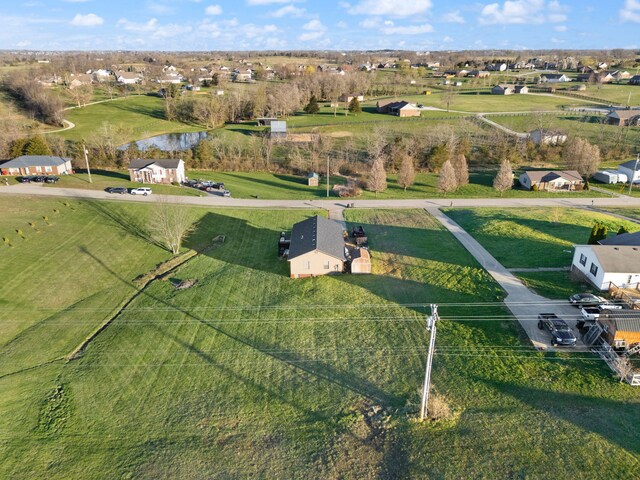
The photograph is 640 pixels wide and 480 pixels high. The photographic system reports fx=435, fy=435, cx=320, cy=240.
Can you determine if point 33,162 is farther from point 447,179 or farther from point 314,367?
point 447,179

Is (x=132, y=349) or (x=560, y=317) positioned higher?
(x=560, y=317)

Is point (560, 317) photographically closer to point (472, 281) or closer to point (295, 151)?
point (472, 281)

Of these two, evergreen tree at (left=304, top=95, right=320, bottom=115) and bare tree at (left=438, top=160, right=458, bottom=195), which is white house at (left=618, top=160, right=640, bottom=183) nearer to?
bare tree at (left=438, top=160, right=458, bottom=195)

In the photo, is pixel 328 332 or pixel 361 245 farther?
pixel 361 245

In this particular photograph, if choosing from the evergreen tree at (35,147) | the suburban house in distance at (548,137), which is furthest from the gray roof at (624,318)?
the evergreen tree at (35,147)

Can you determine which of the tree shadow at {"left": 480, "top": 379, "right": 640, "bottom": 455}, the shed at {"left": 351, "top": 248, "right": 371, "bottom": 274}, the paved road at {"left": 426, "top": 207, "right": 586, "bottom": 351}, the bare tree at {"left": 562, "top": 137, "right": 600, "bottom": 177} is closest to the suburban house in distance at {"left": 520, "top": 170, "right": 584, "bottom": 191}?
the bare tree at {"left": 562, "top": 137, "right": 600, "bottom": 177}

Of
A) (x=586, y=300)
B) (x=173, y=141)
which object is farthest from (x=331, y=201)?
(x=173, y=141)

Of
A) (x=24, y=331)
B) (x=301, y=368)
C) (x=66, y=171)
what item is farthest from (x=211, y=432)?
(x=66, y=171)
